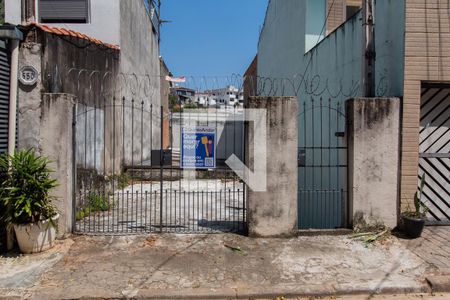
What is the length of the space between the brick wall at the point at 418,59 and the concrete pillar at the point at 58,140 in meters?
5.63

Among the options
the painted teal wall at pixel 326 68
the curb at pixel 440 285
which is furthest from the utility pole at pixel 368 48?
the curb at pixel 440 285

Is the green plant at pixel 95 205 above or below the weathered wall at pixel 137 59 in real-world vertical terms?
below

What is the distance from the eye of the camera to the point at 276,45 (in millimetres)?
16109

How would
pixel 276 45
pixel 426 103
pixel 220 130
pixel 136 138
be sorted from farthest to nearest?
1. pixel 220 130
2. pixel 276 45
3. pixel 136 138
4. pixel 426 103

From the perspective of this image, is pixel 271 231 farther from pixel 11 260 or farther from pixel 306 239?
pixel 11 260

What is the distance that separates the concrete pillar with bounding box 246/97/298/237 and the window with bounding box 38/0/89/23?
733cm

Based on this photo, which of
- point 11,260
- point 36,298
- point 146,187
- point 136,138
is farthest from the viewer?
point 136,138

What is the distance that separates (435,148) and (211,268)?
4.70 m

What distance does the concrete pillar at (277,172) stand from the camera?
591 centimetres

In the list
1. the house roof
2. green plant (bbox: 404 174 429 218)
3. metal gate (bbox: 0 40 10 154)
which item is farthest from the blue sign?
green plant (bbox: 404 174 429 218)

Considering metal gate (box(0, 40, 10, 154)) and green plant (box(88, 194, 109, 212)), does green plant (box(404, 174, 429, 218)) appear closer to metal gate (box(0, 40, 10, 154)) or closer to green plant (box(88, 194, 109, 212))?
green plant (box(88, 194, 109, 212))

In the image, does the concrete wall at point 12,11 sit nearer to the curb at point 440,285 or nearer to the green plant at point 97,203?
the green plant at point 97,203

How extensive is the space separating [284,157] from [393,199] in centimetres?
205

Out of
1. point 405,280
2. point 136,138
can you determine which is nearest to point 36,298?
point 405,280
